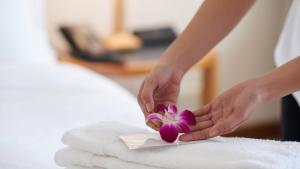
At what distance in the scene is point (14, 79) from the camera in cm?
173

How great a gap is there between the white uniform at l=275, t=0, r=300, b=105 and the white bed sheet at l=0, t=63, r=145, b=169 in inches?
15.4

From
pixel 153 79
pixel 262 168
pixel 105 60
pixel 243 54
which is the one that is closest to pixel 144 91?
pixel 153 79

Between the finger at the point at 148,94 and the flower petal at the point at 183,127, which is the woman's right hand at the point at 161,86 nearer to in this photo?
the finger at the point at 148,94

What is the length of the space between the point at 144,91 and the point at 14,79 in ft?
2.37

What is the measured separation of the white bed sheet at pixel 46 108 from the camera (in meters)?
1.24

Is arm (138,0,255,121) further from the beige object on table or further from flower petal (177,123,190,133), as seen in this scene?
the beige object on table

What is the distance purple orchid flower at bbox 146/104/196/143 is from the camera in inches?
37.5

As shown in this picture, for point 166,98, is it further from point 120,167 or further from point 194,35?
point 120,167

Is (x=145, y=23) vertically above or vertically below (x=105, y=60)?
above

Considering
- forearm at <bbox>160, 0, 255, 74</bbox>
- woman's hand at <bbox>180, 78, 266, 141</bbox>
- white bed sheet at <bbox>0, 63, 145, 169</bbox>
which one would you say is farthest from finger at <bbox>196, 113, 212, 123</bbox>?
white bed sheet at <bbox>0, 63, 145, 169</bbox>

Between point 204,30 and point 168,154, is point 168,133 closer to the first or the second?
point 168,154

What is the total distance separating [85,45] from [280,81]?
166 cm

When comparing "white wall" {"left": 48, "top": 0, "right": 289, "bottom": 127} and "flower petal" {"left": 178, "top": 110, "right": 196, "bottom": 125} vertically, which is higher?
"white wall" {"left": 48, "top": 0, "right": 289, "bottom": 127}

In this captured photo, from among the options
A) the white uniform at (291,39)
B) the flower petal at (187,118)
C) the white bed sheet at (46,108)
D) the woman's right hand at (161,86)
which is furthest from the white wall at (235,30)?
the flower petal at (187,118)
